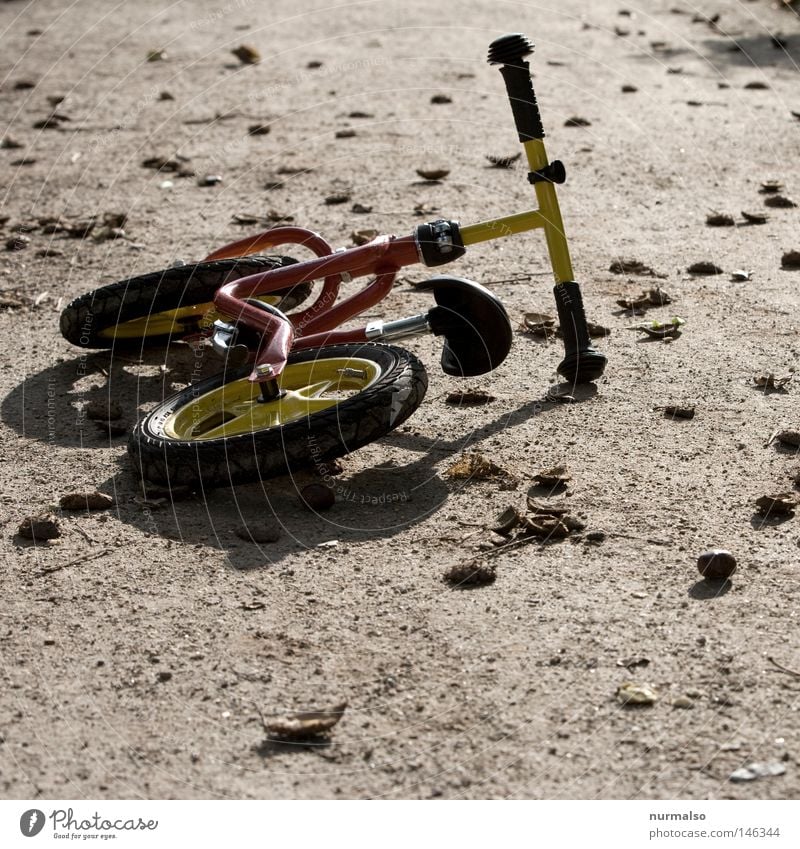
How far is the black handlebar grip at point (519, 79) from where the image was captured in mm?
4672

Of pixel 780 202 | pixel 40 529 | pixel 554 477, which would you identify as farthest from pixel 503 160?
pixel 40 529

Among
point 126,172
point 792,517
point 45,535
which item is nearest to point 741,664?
point 792,517

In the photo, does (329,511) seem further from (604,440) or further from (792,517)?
(792,517)

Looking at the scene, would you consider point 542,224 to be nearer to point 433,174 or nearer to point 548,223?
point 548,223

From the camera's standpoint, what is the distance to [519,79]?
4773mm

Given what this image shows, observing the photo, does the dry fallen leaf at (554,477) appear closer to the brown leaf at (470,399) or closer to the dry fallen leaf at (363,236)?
the brown leaf at (470,399)

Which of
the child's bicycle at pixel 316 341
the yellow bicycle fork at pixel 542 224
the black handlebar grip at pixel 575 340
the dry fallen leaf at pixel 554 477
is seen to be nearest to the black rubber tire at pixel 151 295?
the child's bicycle at pixel 316 341

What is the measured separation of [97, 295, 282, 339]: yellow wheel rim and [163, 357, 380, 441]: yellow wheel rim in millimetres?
772

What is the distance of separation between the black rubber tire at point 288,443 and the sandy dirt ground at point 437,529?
12 centimetres

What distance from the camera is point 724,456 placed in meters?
4.16

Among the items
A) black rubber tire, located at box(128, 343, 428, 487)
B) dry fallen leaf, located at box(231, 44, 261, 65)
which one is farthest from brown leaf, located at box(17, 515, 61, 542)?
dry fallen leaf, located at box(231, 44, 261, 65)

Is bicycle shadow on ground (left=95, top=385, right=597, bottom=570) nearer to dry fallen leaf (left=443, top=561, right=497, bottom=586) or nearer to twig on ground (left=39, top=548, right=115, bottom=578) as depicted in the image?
twig on ground (left=39, top=548, right=115, bottom=578)

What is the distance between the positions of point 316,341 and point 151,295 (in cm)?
88

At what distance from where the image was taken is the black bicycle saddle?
425 centimetres
